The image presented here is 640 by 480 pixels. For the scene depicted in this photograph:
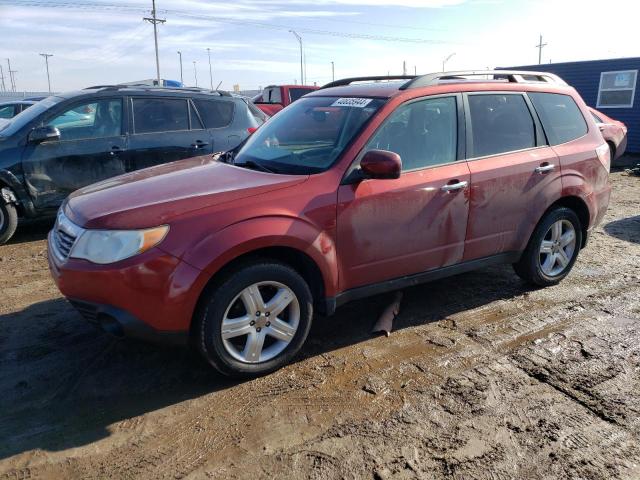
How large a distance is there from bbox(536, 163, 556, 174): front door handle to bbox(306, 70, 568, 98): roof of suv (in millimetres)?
730

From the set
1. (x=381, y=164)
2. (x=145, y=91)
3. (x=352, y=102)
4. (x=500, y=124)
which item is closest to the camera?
(x=381, y=164)

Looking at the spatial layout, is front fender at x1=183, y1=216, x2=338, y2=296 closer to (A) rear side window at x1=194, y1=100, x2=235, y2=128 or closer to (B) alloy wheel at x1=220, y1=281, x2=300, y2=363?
(B) alloy wheel at x1=220, y1=281, x2=300, y2=363

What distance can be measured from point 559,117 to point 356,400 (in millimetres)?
3294

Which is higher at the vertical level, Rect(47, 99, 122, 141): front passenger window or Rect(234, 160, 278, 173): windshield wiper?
Rect(47, 99, 122, 141): front passenger window

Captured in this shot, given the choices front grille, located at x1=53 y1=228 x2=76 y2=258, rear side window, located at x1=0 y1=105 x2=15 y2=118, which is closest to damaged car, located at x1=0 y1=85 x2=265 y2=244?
front grille, located at x1=53 y1=228 x2=76 y2=258

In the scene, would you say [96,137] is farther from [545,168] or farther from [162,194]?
[545,168]

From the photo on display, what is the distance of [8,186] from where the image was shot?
6184 millimetres

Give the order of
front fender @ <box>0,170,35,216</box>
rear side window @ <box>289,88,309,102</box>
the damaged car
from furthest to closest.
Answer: rear side window @ <box>289,88,309,102</box> < the damaged car < front fender @ <box>0,170,35,216</box>

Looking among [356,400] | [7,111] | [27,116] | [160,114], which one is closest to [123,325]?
[356,400]

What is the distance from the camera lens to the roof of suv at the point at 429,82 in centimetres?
397

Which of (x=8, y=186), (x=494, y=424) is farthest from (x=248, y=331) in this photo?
(x=8, y=186)

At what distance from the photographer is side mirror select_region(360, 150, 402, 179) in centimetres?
335

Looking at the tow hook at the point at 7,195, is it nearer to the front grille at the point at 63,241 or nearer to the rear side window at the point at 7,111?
the front grille at the point at 63,241

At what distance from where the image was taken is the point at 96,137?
261 inches
